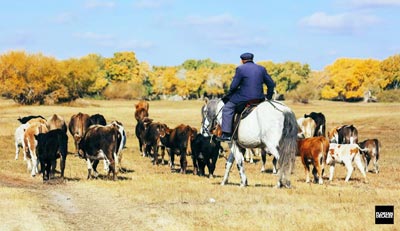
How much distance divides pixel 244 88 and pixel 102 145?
5154 millimetres

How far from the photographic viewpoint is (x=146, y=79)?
177875mm

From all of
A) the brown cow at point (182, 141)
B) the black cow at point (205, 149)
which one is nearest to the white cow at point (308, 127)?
→ the brown cow at point (182, 141)

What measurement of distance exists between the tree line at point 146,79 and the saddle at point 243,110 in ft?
264

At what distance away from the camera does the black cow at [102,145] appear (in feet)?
63.6

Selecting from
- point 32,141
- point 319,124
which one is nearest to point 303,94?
point 319,124

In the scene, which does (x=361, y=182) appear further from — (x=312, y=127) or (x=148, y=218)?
(x=312, y=127)

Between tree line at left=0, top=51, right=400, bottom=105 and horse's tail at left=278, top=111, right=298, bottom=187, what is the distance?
81.5 m

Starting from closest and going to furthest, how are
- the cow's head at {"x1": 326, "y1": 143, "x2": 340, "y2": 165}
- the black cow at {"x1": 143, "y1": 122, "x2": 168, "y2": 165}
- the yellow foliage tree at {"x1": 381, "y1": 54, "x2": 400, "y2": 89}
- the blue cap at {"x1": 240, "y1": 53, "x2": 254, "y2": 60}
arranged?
the blue cap at {"x1": 240, "y1": 53, "x2": 254, "y2": 60} < the cow's head at {"x1": 326, "y1": 143, "x2": 340, "y2": 165} < the black cow at {"x1": 143, "y1": 122, "x2": 168, "y2": 165} < the yellow foliage tree at {"x1": 381, "y1": 54, "x2": 400, "y2": 89}

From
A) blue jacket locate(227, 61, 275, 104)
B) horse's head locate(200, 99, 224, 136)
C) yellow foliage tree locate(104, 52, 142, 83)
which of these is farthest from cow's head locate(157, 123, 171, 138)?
yellow foliage tree locate(104, 52, 142, 83)

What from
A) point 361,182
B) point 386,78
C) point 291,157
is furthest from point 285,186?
point 386,78

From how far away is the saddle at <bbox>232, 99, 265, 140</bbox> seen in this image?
16.4 metres

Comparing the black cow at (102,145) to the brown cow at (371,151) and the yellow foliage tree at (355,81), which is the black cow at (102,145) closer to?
the brown cow at (371,151)

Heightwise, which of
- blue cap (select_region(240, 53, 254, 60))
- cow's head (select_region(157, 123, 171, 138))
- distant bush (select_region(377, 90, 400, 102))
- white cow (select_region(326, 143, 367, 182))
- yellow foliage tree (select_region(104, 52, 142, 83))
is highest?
yellow foliage tree (select_region(104, 52, 142, 83))

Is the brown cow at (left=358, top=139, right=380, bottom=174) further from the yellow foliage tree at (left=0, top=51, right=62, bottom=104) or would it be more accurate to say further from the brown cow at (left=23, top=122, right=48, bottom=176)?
the yellow foliage tree at (left=0, top=51, right=62, bottom=104)
